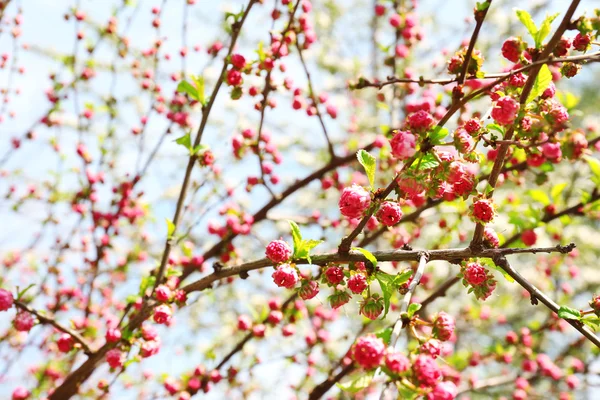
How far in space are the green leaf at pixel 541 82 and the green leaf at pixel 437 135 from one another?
0.37 metres

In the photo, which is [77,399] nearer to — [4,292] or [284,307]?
[284,307]

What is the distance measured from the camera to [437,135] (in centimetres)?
164

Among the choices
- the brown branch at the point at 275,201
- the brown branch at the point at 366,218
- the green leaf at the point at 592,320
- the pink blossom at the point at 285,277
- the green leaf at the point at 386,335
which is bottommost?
the green leaf at the point at 386,335

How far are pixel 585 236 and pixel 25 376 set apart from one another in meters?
9.74

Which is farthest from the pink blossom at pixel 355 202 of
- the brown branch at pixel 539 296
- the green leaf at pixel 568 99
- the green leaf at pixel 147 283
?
the green leaf at pixel 568 99

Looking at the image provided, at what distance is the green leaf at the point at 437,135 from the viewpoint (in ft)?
5.36

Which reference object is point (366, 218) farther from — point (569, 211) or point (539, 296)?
point (569, 211)

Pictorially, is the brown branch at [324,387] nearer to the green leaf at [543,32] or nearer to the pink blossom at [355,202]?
the pink blossom at [355,202]

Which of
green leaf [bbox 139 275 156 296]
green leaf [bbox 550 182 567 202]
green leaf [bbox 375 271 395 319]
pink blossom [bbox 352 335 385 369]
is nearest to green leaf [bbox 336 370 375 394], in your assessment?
pink blossom [bbox 352 335 385 369]

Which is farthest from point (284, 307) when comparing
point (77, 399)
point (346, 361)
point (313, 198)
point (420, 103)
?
point (313, 198)

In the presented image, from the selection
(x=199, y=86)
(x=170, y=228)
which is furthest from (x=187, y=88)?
(x=170, y=228)

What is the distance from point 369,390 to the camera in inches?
235

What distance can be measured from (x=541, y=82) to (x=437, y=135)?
443 mm

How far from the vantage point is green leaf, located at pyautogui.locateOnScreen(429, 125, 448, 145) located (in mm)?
1633
